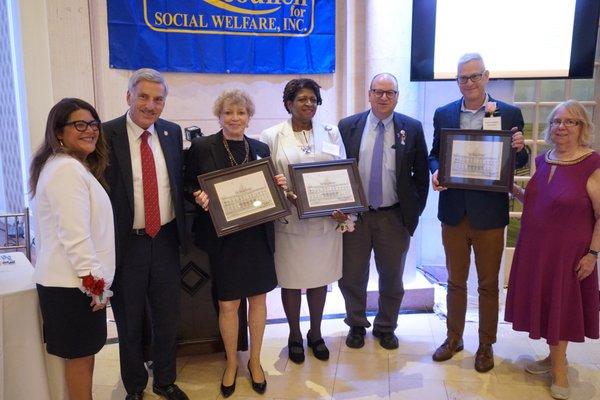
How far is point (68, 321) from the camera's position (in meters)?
1.91

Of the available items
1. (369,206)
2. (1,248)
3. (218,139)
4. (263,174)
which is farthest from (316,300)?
(1,248)

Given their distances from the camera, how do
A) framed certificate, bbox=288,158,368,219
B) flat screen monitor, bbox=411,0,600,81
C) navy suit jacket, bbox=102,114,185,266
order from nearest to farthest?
navy suit jacket, bbox=102,114,185,266, framed certificate, bbox=288,158,368,219, flat screen monitor, bbox=411,0,600,81

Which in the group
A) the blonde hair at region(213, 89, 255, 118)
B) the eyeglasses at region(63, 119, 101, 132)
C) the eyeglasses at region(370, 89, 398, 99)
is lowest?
the eyeglasses at region(63, 119, 101, 132)

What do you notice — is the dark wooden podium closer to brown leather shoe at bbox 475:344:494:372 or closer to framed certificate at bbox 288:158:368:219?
framed certificate at bbox 288:158:368:219

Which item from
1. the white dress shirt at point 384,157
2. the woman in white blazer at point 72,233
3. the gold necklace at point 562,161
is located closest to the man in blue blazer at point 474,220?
the gold necklace at point 562,161

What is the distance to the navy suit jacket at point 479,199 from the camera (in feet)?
8.48

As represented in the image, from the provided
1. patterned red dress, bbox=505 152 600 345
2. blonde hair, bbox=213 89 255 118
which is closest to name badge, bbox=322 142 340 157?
blonde hair, bbox=213 89 255 118

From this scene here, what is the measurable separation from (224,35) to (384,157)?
5.88ft

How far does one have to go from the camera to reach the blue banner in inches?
144

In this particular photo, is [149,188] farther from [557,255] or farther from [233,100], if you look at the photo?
[557,255]

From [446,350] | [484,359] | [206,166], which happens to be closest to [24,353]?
[206,166]

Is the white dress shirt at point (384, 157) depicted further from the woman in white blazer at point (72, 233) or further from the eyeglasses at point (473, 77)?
the woman in white blazer at point (72, 233)

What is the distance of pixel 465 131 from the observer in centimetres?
256

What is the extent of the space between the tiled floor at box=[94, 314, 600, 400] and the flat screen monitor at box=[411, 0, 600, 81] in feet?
5.92
